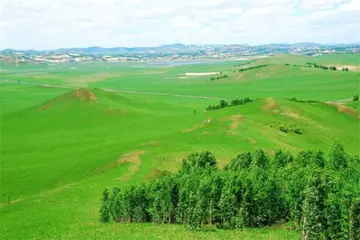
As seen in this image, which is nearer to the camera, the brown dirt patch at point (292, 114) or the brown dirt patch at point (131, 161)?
the brown dirt patch at point (131, 161)

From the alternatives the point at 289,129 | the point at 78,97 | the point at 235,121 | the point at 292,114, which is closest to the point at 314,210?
the point at 289,129

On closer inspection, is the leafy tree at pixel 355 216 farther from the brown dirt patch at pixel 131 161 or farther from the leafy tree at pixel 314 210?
the brown dirt patch at pixel 131 161

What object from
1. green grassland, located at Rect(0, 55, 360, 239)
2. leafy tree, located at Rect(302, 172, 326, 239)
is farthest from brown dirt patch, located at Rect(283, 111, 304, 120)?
leafy tree, located at Rect(302, 172, 326, 239)

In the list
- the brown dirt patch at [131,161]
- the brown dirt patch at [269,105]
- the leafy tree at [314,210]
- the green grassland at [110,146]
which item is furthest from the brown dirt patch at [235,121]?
the leafy tree at [314,210]

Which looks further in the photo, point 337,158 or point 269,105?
point 269,105

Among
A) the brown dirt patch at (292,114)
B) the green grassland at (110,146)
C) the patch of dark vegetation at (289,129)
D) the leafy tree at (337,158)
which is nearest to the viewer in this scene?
the green grassland at (110,146)

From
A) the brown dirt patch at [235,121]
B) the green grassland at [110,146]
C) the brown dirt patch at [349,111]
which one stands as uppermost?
the brown dirt patch at [235,121]

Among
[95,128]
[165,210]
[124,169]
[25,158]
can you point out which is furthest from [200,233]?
[95,128]

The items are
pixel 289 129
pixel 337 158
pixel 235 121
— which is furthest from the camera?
pixel 235 121

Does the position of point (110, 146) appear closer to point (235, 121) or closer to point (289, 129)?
point (235, 121)
